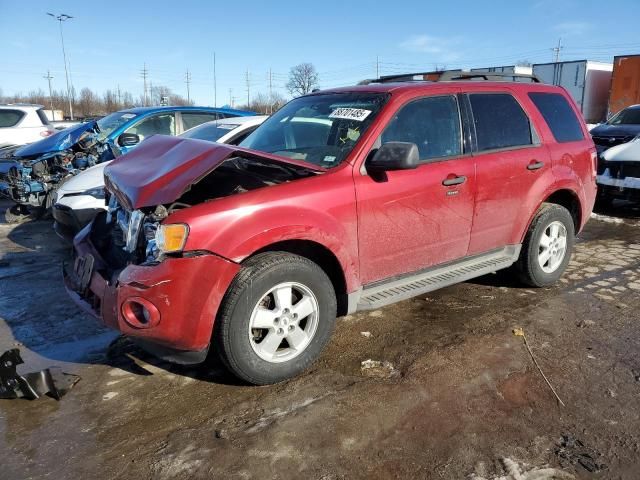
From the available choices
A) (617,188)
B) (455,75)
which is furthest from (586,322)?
(617,188)

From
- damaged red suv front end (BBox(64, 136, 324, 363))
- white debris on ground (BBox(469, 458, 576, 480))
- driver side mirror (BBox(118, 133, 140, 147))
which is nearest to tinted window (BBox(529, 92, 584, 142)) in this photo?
damaged red suv front end (BBox(64, 136, 324, 363))

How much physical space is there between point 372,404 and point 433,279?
4.24ft

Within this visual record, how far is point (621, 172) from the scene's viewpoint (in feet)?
27.0

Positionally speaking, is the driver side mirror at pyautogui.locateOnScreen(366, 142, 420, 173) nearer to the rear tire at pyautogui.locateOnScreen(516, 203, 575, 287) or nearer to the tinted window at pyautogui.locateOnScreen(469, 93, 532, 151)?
the tinted window at pyautogui.locateOnScreen(469, 93, 532, 151)

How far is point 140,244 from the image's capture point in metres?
3.15

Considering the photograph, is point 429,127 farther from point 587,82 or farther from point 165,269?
point 587,82

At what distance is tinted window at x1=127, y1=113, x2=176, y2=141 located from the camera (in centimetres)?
823

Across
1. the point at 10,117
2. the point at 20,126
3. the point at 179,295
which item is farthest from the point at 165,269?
the point at 10,117

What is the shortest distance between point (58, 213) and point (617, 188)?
26.9 feet

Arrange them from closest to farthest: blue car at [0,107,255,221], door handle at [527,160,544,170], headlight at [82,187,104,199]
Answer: door handle at [527,160,544,170] → headlight at [82,187,104,199] → blue car at [0,107,255,221]

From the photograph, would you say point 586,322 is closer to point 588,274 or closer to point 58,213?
point 588,274

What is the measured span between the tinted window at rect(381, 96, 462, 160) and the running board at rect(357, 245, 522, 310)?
901mm

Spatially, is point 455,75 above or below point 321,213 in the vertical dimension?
above

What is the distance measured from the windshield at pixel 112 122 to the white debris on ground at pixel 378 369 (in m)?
6.31
